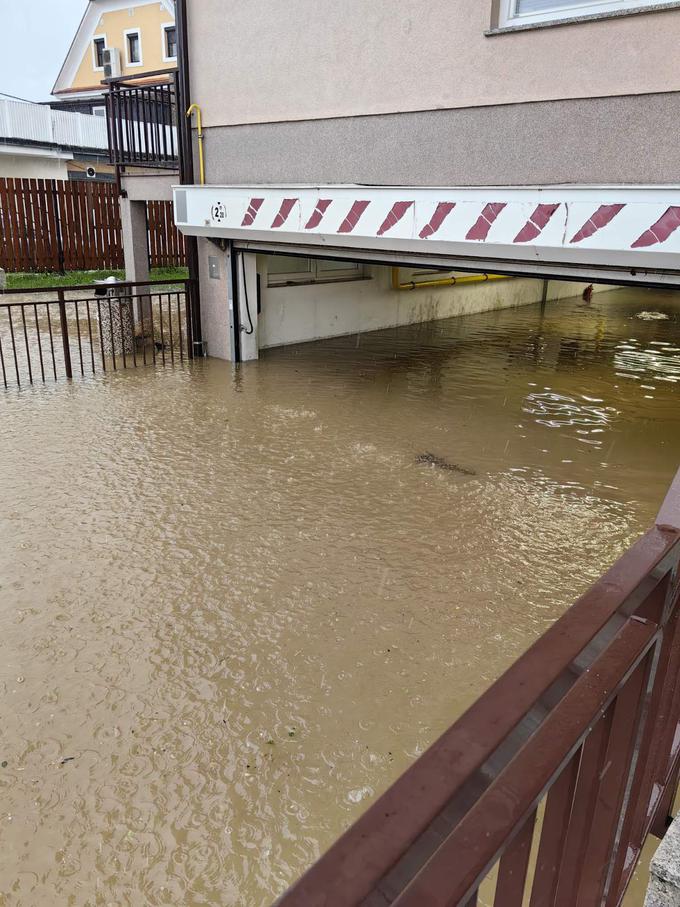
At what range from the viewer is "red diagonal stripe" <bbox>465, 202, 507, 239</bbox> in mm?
5423

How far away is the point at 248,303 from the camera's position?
911 centimetres

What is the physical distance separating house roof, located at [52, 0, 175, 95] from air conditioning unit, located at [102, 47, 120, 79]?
1.38 metres

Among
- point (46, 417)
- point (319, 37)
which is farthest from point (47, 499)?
point (319, 37)

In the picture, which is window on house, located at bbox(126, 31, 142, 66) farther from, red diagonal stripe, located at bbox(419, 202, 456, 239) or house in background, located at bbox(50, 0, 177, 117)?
red diagonal stripe, located at bbox(419, 202, 456, 239)

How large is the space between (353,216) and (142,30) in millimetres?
24869

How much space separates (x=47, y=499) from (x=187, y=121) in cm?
555

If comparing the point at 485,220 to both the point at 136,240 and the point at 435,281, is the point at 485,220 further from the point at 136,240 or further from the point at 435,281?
the point at 435,281

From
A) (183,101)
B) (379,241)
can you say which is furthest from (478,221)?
(183,101)

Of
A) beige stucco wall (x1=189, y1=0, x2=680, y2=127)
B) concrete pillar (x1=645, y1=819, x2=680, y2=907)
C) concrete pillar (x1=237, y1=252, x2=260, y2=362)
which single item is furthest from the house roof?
concrete pillar (x1=645, y1=819, x2=680, y2=907)

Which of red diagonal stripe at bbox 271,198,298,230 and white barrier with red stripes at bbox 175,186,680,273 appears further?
red diagonal stripe at bbox 271,198,298,230

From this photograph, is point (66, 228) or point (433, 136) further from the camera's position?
point (66, 228)

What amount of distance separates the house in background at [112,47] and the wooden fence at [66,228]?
11009mm

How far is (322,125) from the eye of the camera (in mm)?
6793

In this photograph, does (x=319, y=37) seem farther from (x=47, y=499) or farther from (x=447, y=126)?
(x=47, y=499)
